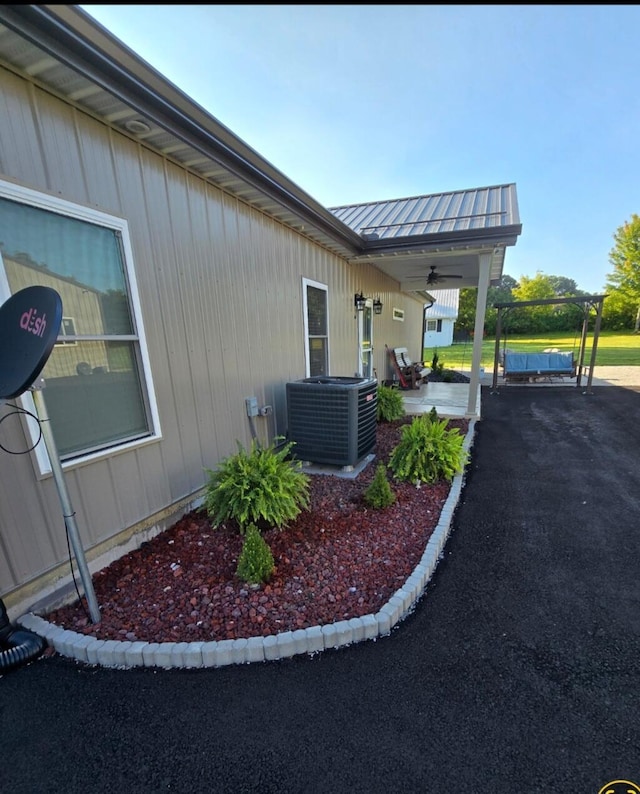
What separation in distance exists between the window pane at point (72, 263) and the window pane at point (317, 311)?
3005 millimetres

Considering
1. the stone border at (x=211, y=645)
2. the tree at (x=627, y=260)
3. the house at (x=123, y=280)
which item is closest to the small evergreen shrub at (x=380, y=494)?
the stone border at (x=211, y=645)

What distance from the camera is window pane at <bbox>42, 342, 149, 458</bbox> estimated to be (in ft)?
7.28

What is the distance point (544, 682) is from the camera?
5.52 ft

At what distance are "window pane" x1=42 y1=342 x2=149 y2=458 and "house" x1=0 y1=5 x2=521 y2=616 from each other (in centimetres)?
1

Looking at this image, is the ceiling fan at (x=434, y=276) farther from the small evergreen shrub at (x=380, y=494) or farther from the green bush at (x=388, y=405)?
the small evergreen shrub at (x=380, y=494)

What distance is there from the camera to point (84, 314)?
2346 millimetres

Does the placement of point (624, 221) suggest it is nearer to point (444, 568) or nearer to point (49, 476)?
point (444, 568)

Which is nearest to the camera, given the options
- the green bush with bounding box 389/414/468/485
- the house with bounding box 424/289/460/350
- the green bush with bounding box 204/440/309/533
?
the green bush with bounding box 204/440/309/533

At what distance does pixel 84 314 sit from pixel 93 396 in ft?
1.80

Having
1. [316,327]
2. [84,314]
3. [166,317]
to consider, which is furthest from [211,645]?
[316,327]

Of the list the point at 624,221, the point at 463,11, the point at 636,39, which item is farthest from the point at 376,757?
the point at 624,221

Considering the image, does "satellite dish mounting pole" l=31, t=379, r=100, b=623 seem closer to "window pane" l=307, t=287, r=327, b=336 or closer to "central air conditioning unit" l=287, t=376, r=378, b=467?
"central air conditioning unit" l=287, t=376, r=378, b=467

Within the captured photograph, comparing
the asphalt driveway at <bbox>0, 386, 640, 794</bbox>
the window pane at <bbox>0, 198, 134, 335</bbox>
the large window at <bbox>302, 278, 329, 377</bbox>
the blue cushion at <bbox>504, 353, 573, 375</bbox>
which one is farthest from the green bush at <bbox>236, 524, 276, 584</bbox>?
the blue cushion at <bbox>504, 353, 573, 375</bbox>

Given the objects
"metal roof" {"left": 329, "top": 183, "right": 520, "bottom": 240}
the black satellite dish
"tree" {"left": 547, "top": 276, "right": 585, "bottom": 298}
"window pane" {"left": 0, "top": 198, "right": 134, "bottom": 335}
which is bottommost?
the black satellite dish
